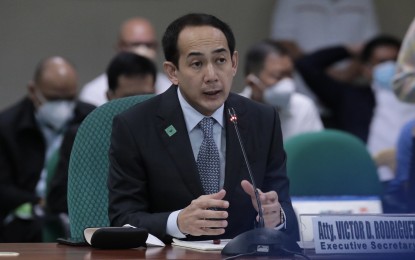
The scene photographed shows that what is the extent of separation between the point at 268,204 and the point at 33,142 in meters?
2.97

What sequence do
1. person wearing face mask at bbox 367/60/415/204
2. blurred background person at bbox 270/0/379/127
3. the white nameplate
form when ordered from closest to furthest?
the white nameplate → person wearing face mask at bbox 367/60/415/204 → blurred background person at bbox 270/0/379/127

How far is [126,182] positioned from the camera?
3158 mm

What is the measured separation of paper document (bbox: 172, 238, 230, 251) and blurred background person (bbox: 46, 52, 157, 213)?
202 cm

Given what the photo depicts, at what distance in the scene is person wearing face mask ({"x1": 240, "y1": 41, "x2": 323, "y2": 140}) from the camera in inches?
233

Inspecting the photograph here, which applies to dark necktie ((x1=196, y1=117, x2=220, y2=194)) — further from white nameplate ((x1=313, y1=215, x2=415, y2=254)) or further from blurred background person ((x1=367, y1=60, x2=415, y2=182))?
blurred background person ((x1=367, y1=60, x2=415, y2=182))

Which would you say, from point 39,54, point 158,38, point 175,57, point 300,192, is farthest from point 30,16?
point 175,57

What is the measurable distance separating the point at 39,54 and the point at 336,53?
6.23 ft

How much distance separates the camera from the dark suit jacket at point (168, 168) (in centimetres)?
316

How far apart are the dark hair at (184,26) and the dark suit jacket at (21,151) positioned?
2286 millimetres

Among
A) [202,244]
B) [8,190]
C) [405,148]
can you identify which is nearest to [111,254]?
[202,244]

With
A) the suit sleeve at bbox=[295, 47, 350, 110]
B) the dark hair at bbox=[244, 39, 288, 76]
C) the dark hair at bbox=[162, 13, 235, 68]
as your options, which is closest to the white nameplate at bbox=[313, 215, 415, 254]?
the dark hair at bbox=[162, 13, 235, 68]

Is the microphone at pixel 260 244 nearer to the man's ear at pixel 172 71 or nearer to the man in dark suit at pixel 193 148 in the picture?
the man in dark suit at pixel 193 148

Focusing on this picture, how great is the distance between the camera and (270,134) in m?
3.31

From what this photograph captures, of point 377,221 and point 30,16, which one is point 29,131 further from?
point 377,221
